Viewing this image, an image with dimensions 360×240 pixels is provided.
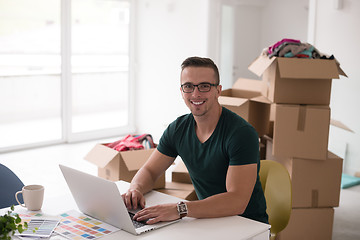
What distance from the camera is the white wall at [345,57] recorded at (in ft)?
15.6

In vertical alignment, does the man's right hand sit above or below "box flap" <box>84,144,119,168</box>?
above

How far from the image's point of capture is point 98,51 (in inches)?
245

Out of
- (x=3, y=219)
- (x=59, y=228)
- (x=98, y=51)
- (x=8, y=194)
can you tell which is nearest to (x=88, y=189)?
(x=59, y=228)

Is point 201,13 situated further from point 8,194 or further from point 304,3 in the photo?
point 8,194

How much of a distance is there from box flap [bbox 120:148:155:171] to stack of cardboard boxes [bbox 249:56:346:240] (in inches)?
35.1

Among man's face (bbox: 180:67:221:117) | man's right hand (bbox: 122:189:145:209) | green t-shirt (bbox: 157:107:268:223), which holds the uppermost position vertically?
man's face (bbox: 180:67:221:117)


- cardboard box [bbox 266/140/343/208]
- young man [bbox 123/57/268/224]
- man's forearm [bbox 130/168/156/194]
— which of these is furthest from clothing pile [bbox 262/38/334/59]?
man's forearm [bbox 130/168/156/194]

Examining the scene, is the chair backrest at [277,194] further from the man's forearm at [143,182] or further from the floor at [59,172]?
the floor at [59,172]

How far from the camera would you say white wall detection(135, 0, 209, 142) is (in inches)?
223

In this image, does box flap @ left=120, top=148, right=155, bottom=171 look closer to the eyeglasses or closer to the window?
the eyeglasses

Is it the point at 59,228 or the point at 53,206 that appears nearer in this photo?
the point at 59,228

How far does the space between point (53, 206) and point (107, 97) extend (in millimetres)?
4605

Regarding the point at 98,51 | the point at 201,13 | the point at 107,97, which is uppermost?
the point at 201,13

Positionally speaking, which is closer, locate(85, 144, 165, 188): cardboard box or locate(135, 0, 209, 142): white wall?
locate(85, 144, 165, 188): cardboard box
